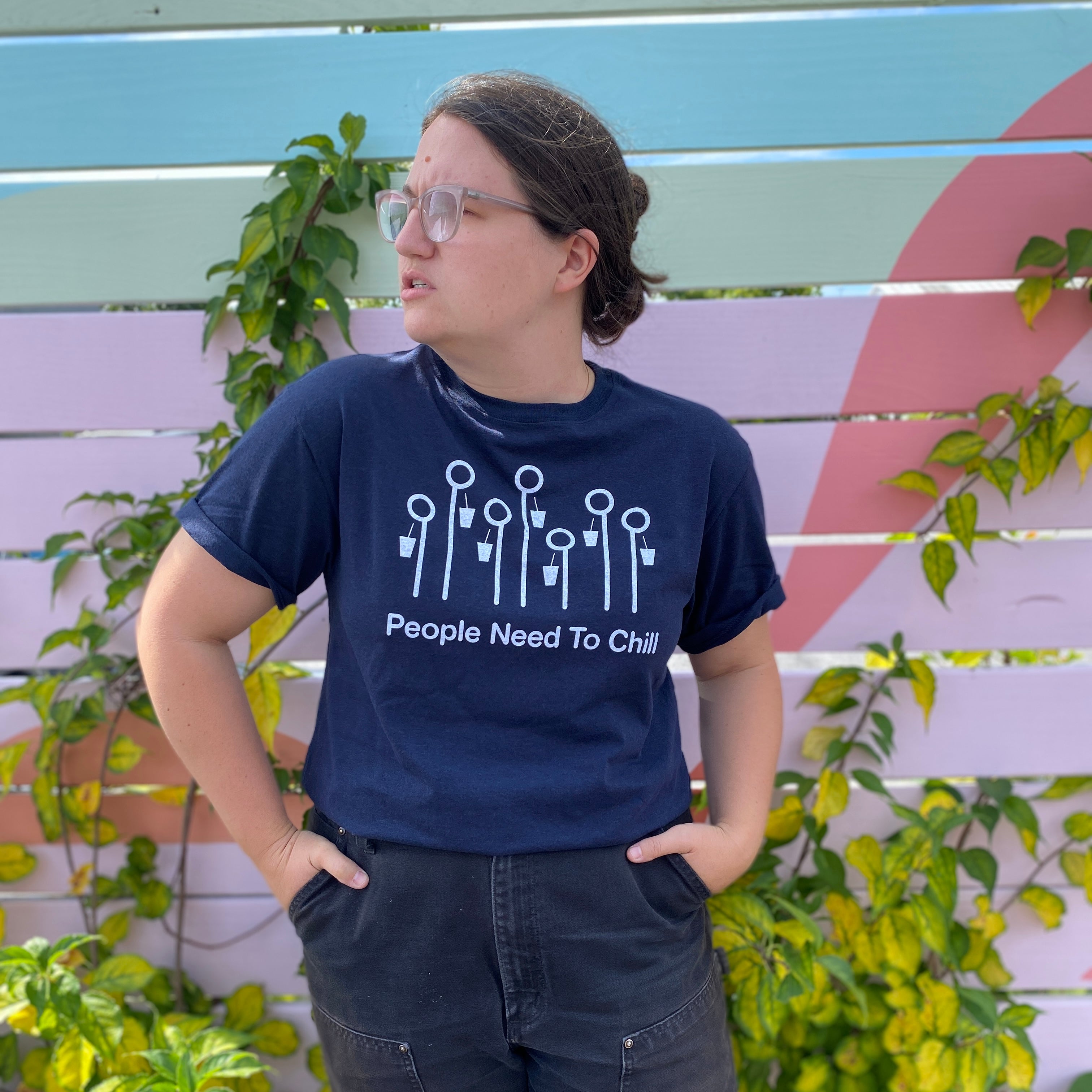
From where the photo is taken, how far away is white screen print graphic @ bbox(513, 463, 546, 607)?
1008 mm

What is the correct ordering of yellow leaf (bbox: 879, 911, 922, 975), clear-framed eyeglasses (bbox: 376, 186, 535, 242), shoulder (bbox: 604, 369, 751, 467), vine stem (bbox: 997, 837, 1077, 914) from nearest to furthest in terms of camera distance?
clear-framed eyeglasses (bbox: 376, 186, 535, 242) < shoulder (bbox: 604, 369, 751, 467) < yellow leaf (bbox: 879, 911, 922, 975) < vine stem (bbox: 997, 837, 1077, 914)

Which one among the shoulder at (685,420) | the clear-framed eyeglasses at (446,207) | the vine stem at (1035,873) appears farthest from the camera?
the vine stem at (1035,873)

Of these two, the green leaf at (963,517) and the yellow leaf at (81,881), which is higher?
the green leaf at (963,517)

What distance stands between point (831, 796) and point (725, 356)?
2.67ft

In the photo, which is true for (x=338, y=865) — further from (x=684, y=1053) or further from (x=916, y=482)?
(x=916, y=482)

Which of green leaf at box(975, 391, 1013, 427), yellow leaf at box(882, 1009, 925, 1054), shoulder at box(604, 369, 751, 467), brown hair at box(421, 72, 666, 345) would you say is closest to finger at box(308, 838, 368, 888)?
shoulder at box(604, 369, 751, 467)

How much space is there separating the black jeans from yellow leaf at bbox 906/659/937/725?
0.73 metres

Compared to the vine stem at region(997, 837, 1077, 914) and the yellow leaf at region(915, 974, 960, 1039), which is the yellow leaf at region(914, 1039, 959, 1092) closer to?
the yellow leaf at region(915, 974, 960, 1039)

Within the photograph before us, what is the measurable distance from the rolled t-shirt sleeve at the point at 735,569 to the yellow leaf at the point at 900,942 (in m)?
0.76

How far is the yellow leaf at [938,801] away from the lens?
1.63 meters

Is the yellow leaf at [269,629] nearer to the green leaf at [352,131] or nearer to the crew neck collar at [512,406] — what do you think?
the crew neck collar at [512,406]

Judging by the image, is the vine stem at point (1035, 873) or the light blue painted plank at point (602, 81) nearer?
the light blue painted plank at point (602, 81)

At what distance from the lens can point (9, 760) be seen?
1579mm

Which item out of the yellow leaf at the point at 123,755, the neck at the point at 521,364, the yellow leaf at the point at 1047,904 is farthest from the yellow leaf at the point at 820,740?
the yellow leaf at the point at 123,755
